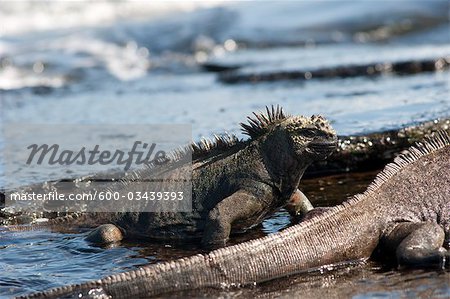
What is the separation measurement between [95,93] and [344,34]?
29.4 feet

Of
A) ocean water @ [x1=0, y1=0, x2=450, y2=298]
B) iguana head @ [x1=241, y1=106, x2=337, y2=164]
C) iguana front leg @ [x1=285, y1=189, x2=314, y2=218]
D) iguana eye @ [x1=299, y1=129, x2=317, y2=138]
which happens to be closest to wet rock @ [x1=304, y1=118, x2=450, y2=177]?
ocean water @ [x1=0, y1=0, x2=450, y2=298]

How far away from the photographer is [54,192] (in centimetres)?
777

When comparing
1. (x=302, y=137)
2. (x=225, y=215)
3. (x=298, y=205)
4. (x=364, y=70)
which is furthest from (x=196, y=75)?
(x=225, y=215)

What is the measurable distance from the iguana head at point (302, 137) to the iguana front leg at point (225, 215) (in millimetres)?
441

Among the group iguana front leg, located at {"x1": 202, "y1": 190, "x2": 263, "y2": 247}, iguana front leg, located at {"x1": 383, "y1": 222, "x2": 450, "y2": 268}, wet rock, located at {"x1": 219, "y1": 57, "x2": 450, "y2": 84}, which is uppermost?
wet rock, located at {"x1": 219, "y1": 57, "x2": 450, "y2": 84}

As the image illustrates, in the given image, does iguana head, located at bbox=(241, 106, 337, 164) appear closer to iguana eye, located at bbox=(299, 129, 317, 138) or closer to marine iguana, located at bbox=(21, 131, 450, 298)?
iguana eye, located at bbox=(299, 129, 317, 138)

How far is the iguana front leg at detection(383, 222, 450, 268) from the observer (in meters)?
5.55

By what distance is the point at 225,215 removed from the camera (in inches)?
242

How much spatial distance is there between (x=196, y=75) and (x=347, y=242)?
1286cm

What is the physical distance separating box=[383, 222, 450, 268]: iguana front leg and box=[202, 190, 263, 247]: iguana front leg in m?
1.06

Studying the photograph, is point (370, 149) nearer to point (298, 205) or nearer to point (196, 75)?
point (298, 205)

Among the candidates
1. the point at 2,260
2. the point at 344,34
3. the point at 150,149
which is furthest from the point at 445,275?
the point at 344,34

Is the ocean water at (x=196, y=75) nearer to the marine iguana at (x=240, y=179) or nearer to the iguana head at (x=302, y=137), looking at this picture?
the marine iguana at (x=240, y=179)

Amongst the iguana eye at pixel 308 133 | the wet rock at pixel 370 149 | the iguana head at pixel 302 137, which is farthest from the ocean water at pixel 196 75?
the iguana eye at pixel 308 133
